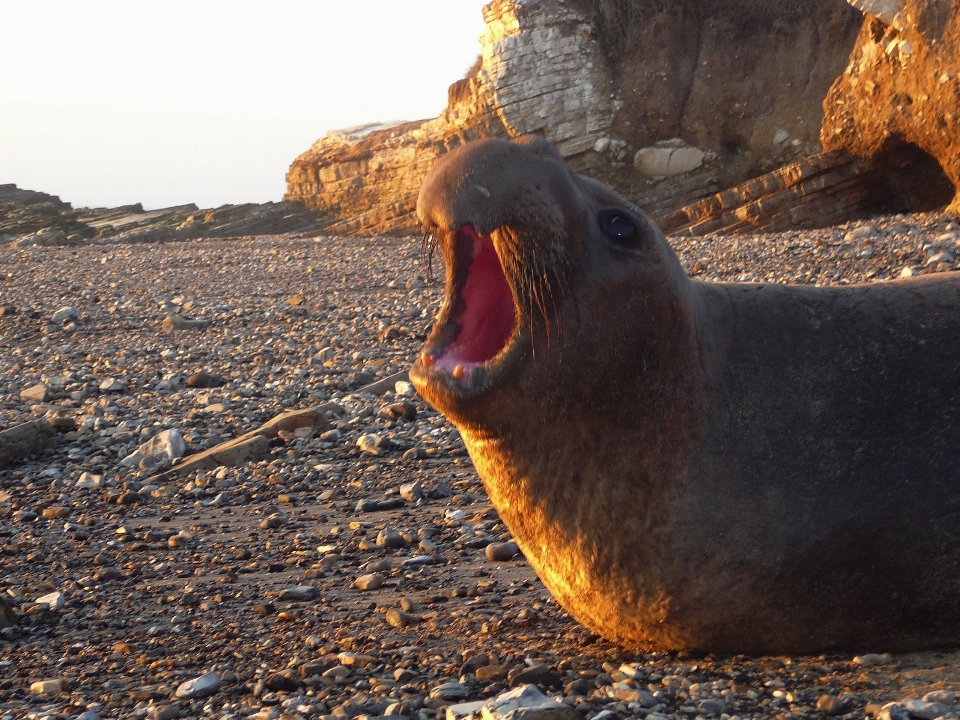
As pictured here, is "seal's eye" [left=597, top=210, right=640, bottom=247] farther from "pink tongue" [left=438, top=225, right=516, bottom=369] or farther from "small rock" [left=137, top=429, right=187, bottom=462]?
"small rock" [left=137, top=429, right=187, bottom=462]

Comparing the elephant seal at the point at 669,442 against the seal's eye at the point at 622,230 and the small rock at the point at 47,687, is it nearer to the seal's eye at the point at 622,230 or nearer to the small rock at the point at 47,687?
the seal's eye at the point at 622,230

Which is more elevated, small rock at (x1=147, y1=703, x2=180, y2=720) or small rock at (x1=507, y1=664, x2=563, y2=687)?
small rock at (x1=507, y1=664, x2=563, y2=687)

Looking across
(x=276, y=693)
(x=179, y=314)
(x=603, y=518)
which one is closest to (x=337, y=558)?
(x=276, y=693)

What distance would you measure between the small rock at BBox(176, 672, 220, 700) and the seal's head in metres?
0.98

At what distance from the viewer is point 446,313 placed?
9.27 feet

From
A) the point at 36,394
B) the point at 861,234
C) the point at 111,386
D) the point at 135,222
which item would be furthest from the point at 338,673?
the point at 135,222

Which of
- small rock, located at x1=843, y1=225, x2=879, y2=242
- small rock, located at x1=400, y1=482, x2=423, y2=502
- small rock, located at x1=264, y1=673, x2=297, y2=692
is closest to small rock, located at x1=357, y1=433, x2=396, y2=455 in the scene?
small rock, located at x1=400, y1=482, x2=423, y2=502

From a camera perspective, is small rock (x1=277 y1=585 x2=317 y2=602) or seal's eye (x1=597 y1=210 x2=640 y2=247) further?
small rock (x1=277 y1=585 x2=317 y2=602)

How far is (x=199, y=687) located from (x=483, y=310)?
124cm

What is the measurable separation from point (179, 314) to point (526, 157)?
924cm

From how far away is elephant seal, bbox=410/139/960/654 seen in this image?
107 inches

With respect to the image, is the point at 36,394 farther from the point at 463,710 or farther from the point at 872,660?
the point at 872,660

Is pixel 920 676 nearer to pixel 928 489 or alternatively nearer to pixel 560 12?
pixel 928 489

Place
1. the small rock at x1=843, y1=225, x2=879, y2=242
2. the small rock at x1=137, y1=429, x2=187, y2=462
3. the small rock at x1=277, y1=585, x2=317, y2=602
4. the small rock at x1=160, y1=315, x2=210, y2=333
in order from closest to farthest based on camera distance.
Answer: the small rock at x1=277, y1=585, x2=317, y2=602, the small rock at x1=137, y1=429, x2=187, y2=462, the small rock at x1=160, y1=315, x2=210, y2=333, the small rock at x1=843, y1=225, x2=879, y2=242
